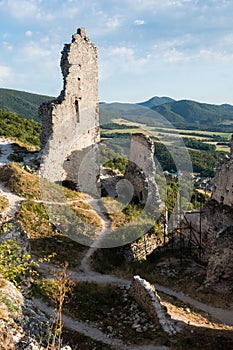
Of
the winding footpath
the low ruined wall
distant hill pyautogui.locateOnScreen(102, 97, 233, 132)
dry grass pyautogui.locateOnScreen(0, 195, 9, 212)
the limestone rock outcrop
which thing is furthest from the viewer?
distant hill pyautogui.locateOnScreen(102, 97, 233, 132)

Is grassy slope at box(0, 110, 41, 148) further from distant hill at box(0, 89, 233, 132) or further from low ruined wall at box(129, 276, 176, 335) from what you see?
low ruined wall at box(129, 276, 176, 335)

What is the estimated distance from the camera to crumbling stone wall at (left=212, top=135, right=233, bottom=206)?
14688 millimetres

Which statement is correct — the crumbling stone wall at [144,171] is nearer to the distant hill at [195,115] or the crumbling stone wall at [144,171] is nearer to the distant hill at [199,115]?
the distant hill at [195,115]

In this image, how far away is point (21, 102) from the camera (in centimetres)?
7100

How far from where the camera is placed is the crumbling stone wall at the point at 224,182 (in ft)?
48.2

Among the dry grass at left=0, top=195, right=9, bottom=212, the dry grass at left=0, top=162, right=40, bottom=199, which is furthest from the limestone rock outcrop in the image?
the dry grass at left=0, top=162, right=40, bottom=199

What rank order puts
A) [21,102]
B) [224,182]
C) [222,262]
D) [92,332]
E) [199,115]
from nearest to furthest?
Result: [92,332]
[222,262]
[224,182]
[21,102]
[199,115]

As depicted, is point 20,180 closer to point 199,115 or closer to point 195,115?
point 195,115

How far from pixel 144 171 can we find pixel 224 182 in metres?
5.82

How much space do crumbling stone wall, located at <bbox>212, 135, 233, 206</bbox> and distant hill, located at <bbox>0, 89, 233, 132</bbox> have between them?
1023 centimetres

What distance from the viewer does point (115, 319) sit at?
34.9 feet

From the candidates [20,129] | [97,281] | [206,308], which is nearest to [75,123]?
[97,281]

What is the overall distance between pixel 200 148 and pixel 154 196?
46749 millimetres

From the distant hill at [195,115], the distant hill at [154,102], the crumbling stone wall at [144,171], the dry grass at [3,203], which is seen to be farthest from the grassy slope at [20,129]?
the distant hill at [154,102]
